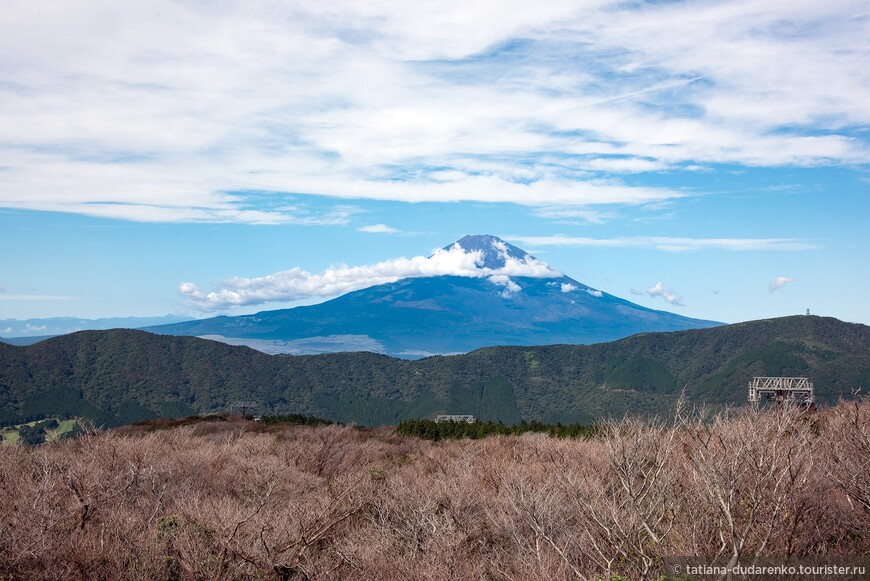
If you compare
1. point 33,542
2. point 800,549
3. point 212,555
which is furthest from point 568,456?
point 33,542

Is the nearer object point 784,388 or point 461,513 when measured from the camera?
point 461,513

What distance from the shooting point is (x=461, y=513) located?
1515 inches

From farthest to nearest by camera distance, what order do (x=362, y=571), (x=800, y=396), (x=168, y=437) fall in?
(x=800, y=396) < (x=168, y=437) < (x=362, y=571)

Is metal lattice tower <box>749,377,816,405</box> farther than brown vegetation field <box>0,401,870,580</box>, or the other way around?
metal lattice tower <box>749,377,816,405</box>

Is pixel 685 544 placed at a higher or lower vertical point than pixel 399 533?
higher

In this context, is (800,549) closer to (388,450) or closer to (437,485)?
(437,485)

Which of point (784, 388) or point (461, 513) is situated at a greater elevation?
point (784, 388)

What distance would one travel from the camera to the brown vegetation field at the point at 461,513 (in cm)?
2183

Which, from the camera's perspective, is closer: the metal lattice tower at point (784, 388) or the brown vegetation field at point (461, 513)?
the brown vegetation field at point (461, 513)

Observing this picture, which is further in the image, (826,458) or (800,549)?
(826,458)

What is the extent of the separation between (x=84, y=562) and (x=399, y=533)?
1397 centimetres

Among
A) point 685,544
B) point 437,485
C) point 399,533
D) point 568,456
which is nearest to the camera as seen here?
point 685,544

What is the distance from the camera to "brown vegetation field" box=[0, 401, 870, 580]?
2183cm

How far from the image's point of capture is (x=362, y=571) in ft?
88.8
